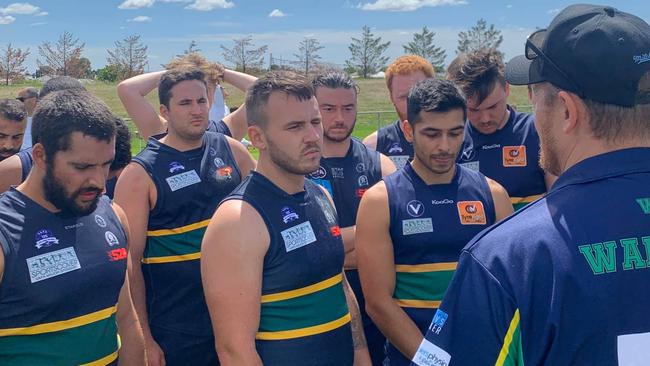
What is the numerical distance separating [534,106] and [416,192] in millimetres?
1802

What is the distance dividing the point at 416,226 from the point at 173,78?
7.40 ft

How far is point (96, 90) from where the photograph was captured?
35312mm

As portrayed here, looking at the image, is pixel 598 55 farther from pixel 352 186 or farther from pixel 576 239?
pixel 352 186

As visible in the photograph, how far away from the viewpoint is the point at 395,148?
488 cm

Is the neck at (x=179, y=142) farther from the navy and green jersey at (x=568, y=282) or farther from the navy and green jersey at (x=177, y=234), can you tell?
the navy and green jersey at (x=568, y=282)

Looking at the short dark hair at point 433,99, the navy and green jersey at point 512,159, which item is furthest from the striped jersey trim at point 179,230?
the navy and green jersey at point 512,159

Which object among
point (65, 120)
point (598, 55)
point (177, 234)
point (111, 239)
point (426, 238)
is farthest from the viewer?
point (177, 234)

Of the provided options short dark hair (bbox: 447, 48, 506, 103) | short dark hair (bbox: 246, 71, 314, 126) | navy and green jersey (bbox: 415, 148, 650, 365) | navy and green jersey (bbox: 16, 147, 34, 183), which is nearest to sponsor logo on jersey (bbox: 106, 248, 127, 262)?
short dark hair (bbox: 246, 71, 314, 126)

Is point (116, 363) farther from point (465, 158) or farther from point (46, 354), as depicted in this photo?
point (465, 158)

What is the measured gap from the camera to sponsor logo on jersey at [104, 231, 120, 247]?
117 inches

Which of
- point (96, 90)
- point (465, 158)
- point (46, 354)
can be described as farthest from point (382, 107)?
point (46, 354)

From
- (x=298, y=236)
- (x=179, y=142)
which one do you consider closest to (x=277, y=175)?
(x=298, y=236)

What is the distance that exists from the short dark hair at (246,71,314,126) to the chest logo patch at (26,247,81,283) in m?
1.08

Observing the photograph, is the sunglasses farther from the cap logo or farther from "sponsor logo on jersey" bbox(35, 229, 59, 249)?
"sponsor logo on jersey" bbox(35, 229, 59, 249)
